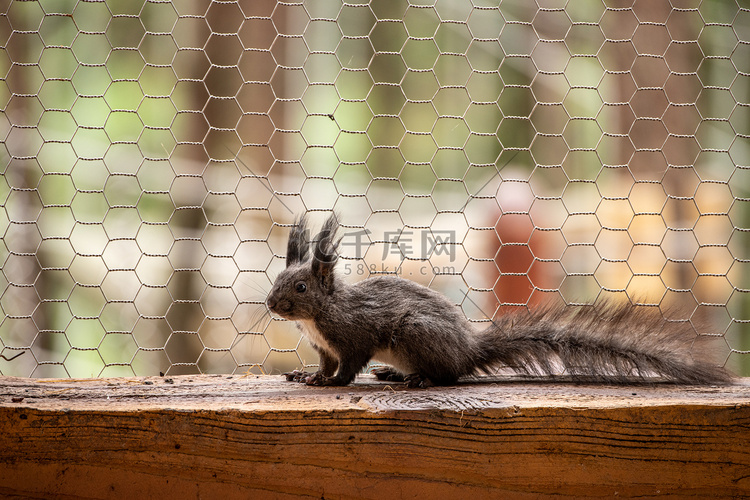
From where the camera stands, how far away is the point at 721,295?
356 centimetres

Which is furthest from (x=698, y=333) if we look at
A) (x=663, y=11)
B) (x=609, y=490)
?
(x=663, y=11)

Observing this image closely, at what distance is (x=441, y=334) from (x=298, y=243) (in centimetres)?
42

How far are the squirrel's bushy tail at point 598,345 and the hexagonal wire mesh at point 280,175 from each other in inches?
25.4

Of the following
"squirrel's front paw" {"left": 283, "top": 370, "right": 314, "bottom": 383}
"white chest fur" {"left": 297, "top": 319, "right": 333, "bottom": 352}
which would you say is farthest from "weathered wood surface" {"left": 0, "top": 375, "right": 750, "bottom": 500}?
"white chest fur" {"left": 297, "top": 319, "right": 333, "bottom": 352}

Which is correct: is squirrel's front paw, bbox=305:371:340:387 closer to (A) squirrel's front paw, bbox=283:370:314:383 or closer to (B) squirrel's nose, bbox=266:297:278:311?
(A) squirrel's front paw, bbox=283:370:314:383

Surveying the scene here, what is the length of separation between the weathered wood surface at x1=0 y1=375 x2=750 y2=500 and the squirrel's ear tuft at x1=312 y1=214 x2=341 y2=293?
0.48 m

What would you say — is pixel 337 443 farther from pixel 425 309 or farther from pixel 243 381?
pixel 425 309

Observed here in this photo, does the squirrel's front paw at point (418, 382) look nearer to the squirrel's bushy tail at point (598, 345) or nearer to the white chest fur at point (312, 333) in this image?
the squirrel's bushy tail at point (598, 345)

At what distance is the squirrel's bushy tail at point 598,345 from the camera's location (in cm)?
143

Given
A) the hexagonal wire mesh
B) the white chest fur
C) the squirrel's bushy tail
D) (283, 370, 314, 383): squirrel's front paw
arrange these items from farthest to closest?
the hexagonal wire mesh, the white chest fur, (283, 370, 314, 383): squirrel's front paw, the squirrel's bushy tail

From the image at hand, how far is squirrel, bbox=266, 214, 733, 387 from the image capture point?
4.80ft

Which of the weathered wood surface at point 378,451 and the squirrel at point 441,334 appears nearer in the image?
the weathered wood surface at point 378,451

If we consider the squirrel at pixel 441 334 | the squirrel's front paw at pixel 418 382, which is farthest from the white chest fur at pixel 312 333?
the squirrel's front paw at pixel 418 382

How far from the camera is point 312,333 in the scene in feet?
5.62
